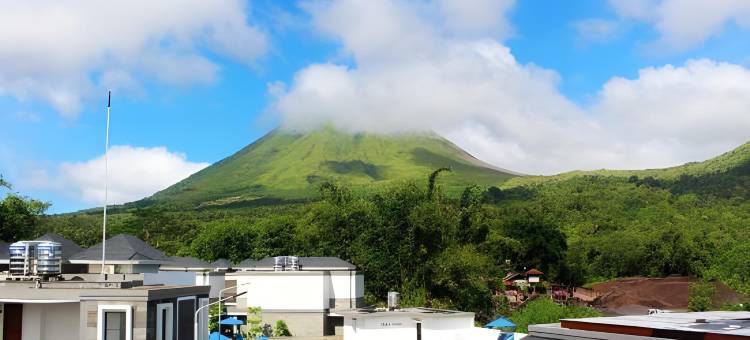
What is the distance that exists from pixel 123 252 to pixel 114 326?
15445 millimetres

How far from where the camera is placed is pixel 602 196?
5945 inches

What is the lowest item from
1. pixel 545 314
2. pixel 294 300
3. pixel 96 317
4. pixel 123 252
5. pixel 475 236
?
pixel 545 314

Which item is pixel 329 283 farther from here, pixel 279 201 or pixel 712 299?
pixel 279 201

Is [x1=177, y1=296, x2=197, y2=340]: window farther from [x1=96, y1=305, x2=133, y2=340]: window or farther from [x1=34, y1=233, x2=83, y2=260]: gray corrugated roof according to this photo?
[x1=34, y1=233, x2=83, y2=260]: gray corrugated roof

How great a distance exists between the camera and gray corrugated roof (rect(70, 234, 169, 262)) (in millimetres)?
32031

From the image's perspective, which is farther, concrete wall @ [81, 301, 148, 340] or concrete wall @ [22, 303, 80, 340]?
concrete wall @ [22, 303, 80, 340]

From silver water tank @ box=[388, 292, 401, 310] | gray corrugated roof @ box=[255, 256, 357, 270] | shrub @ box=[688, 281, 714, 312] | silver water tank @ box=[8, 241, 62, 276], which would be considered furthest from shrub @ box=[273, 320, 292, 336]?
shrub @ box=[688, 281, 714, 312]

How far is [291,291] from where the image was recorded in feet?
159

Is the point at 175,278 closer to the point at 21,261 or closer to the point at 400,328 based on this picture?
the point at 400,328

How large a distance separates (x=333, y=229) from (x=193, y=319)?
53.9 meters

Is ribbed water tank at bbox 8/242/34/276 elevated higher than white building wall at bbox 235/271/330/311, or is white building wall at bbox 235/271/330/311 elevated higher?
ribbed water tank at bbox 8/242/34/276

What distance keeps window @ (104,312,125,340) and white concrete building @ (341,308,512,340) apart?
16519 mm

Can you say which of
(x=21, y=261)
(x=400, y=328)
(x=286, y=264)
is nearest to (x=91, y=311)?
(x=21, y=261)

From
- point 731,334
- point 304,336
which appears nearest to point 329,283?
point 304,336
